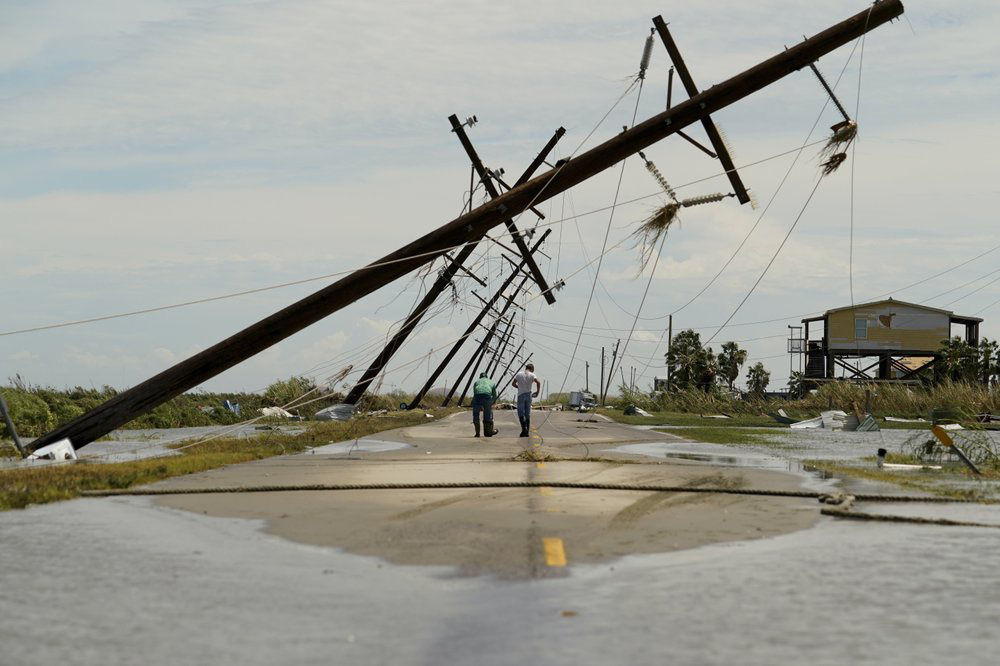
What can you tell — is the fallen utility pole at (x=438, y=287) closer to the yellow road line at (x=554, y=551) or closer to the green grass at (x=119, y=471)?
the green grass at (x=119, y=471)

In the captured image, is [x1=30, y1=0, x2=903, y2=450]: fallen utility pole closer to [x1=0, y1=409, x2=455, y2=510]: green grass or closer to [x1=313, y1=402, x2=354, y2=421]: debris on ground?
[x1=0, y1=409, x2=455, y2=510]: green grass

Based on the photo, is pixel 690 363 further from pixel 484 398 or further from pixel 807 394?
pixel 484 398

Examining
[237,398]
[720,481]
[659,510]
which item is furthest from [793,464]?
[237,398]

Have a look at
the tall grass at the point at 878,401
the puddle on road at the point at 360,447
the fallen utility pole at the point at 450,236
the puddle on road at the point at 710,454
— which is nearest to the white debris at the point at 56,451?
the fallen utility pole at the point at 450,236

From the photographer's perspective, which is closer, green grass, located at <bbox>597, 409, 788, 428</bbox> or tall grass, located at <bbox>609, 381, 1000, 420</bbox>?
green grass, located at <bbox>597, 409, 788, 428</bbox>

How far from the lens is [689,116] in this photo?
19.7m

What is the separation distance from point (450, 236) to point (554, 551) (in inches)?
426

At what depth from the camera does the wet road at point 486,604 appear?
5.91 meters

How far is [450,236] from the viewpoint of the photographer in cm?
1961

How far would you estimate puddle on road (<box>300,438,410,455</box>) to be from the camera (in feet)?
80.1

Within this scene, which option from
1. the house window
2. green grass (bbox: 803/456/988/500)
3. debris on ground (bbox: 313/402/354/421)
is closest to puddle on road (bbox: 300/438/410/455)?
green grass (bbox: 803/456/988/500)

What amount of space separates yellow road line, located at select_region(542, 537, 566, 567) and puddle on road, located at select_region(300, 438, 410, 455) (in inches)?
563

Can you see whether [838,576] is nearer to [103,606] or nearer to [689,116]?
[103,606]

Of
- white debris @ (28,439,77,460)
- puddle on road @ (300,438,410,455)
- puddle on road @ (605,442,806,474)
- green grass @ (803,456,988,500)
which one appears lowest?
green grass @ (803,456,988,500)
